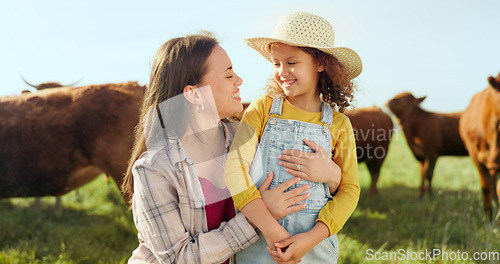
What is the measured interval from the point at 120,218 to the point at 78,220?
797 mm

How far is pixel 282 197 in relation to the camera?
5.65 ft

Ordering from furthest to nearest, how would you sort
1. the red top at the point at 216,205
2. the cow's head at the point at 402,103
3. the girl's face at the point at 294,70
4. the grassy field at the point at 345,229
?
the cow's head at the point at 402,103
the grassy field at the point at 345,229
the girl's face at the point at 294,70
the red top at the point at 216,205

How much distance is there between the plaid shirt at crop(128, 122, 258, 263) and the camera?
1.67 metres

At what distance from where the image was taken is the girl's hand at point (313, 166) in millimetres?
1801

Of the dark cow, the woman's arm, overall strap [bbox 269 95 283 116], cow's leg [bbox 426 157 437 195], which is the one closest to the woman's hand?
the woman's arm

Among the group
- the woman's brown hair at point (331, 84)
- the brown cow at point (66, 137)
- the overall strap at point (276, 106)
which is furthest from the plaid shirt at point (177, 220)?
the brown cow at point (66, 137)

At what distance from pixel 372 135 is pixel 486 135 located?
1.56 m

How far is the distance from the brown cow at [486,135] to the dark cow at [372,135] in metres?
1.19

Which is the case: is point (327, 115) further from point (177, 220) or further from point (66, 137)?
point (66, 137)

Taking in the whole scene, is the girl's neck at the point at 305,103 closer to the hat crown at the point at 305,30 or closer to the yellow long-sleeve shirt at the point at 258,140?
the yellow long-sleeve shirt at the point at 258,140

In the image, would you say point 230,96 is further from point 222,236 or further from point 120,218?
point 120,218

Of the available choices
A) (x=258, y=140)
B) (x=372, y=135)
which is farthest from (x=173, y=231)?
(x=372, y=135)

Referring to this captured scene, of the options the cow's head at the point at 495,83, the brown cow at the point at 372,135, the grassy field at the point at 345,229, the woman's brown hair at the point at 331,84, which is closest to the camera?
the woman's brown hair at the point at 331,84

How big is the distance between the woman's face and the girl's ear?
5 cm
